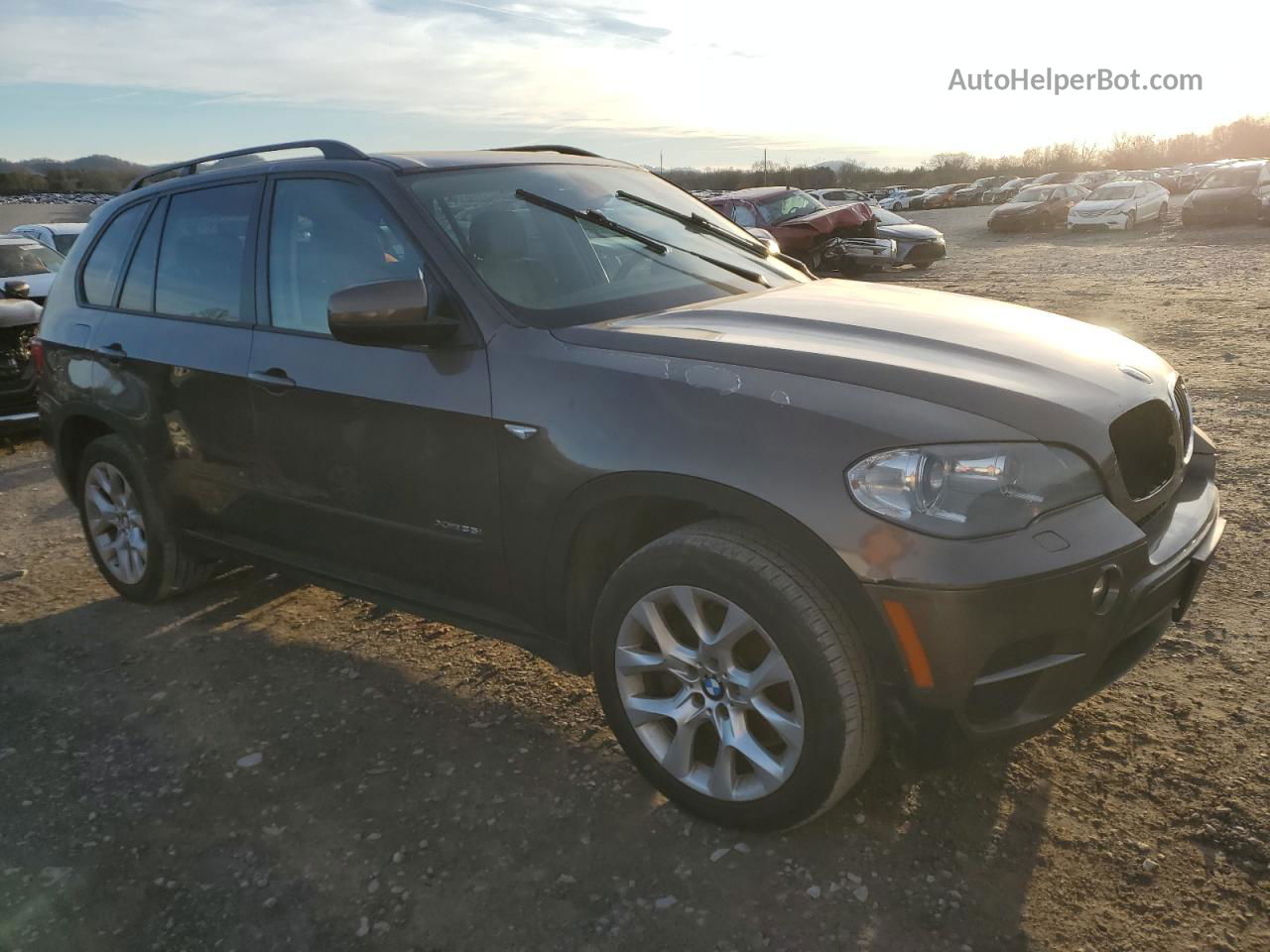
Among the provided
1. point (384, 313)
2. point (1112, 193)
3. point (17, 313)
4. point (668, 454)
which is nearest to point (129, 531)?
point (384, 313)

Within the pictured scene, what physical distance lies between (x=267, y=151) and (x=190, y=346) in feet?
2.61

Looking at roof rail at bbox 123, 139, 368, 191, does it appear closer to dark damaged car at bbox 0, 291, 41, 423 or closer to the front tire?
the front tire

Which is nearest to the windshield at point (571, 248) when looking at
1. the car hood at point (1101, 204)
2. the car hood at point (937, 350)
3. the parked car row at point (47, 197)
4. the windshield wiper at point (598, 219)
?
the windshield wiper at point (598, 219)

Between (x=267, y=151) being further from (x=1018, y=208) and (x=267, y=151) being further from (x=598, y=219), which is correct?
(x=1018, y=208)

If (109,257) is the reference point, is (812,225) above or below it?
below

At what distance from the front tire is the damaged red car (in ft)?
44.6

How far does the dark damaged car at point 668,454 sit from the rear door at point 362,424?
11 millimetres

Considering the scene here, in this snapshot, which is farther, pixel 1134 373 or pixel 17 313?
pixel 17 313

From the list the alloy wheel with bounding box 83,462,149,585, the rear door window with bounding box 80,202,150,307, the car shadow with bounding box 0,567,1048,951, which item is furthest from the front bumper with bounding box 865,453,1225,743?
the rear door window with bounding box 80,202,150,307

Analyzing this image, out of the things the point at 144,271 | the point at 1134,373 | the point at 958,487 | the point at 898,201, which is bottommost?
the point at 958,487

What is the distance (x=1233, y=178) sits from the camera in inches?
1013

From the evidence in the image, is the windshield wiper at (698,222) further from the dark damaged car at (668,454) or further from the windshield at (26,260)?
the windshield at (26,260)

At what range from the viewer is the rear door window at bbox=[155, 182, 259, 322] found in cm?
374

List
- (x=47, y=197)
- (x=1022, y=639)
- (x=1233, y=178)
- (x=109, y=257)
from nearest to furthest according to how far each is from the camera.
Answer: (x=1022, y=639) → (x=109, y=257) → (x=1233, y=178) → (x=47, y=197)
